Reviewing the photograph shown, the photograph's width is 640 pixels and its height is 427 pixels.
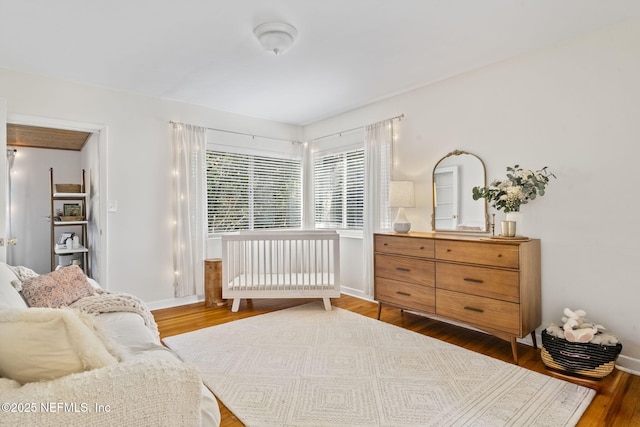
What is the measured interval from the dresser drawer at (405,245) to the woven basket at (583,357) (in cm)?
111

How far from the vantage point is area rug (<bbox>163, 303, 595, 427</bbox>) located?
6.15ft

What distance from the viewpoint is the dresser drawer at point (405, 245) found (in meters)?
3.07

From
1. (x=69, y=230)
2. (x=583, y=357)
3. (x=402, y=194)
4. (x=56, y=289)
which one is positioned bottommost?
(x=583, y=357)

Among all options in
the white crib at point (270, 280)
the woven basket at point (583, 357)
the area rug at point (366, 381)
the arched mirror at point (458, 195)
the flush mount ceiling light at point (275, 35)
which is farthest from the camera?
the white crib at point (270, 280)

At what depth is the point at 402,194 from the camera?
3.60 metres

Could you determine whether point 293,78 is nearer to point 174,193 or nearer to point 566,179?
point 174,193

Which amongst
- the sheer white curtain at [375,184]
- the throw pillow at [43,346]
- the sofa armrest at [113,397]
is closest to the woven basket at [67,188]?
the sheer white curtain at [375,184]

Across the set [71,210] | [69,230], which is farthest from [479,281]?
[69,230]

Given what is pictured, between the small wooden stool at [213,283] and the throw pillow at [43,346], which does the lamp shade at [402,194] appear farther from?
the throw pillow at [43,346]

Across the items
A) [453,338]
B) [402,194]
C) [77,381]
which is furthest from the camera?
[402,194]

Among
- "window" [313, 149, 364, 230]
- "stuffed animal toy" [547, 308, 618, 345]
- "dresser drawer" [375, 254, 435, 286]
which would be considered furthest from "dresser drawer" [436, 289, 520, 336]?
"window" [313, 149, 364, 230]

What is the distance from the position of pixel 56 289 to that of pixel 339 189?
3406mm

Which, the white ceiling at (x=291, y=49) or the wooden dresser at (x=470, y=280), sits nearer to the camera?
the white ceiling at (x=291, y=49)

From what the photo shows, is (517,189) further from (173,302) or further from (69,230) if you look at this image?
(69,230)
